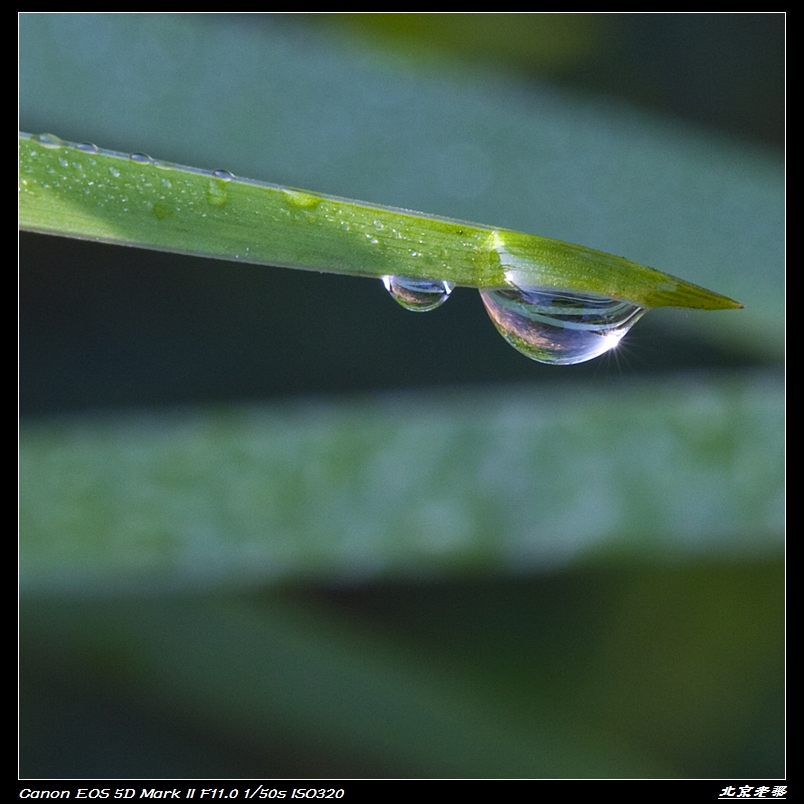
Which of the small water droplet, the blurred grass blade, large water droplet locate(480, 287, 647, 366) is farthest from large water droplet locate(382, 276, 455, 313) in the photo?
the blurred grass blade

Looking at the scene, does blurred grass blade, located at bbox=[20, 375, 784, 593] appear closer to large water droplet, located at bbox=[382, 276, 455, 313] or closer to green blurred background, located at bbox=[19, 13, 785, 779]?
green blurred background, located at bbox=[19, 13, 785, 779]

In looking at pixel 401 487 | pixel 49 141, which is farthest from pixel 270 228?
pixel 401 487

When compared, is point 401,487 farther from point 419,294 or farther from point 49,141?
point 49,141

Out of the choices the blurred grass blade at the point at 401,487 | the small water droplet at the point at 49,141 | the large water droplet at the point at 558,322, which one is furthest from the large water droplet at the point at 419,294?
the blurred grass blade at the point at 401,487

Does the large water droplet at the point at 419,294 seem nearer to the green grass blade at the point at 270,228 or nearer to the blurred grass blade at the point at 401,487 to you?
A: the green grass blade at the point at 270,228

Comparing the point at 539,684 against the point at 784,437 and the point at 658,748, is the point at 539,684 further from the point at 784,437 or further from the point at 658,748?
the point at 784,437
